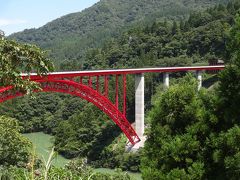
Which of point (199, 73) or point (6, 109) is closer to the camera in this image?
point (199, 73)

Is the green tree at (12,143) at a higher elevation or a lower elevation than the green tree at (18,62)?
lower

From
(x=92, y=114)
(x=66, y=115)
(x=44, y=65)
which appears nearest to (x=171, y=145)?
(x=44, y=65)

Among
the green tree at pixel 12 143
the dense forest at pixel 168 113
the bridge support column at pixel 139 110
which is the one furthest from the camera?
the bridge support column at pixel 139 110

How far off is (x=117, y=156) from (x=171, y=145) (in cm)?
2845

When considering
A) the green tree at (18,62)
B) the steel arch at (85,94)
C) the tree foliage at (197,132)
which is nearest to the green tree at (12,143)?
the steel arch at (85,94)

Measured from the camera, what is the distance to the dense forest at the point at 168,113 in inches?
301

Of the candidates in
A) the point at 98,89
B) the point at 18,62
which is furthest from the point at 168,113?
the point at 98,89

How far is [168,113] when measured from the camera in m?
8.73

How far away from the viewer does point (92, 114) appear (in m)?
43.7

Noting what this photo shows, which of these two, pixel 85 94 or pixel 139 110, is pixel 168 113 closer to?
pixel 85 94

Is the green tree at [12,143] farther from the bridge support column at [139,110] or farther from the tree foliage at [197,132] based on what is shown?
the bridge support column at [139,110]

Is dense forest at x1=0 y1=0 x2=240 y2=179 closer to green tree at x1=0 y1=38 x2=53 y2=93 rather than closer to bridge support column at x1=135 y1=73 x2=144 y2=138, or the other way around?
green tree at x1=0 y1=38 x2=53 y2=93

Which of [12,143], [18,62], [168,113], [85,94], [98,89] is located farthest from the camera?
[98,89]

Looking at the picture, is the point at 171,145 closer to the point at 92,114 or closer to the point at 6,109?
the point at 92,114
